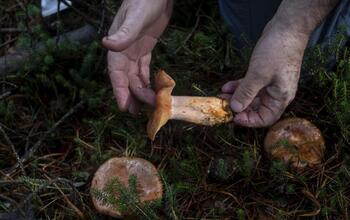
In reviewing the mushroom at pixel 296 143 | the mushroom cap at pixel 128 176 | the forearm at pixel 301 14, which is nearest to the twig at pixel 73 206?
the mushroom cap at pixel 128 176

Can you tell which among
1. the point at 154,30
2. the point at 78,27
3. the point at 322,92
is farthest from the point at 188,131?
the point at 78,27

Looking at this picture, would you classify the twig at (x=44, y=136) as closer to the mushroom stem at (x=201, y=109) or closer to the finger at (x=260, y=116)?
the mushroom stem at (x=201, y=109)

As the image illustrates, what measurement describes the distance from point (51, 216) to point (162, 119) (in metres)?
0.76

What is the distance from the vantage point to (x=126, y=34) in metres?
2.07

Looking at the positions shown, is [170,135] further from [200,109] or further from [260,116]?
[260,116]

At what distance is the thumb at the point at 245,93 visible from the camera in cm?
204

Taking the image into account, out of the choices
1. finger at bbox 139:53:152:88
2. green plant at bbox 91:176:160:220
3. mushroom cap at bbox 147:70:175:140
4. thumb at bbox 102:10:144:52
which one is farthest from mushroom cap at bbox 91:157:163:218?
thumb at bbox 102:10:144:52

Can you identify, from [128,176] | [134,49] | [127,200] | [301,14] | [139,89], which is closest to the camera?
[127,200]

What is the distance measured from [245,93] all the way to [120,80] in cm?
59

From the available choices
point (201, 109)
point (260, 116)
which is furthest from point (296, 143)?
point (201, 109)

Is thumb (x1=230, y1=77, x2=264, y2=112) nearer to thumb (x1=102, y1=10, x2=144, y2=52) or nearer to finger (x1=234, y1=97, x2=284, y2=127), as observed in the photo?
finger (x1=234, y1=97, x2=284, y2=127)

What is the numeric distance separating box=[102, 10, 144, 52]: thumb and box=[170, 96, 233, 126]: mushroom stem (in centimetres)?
33

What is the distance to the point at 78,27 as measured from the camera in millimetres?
3186

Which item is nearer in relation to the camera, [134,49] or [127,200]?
[127,200]
